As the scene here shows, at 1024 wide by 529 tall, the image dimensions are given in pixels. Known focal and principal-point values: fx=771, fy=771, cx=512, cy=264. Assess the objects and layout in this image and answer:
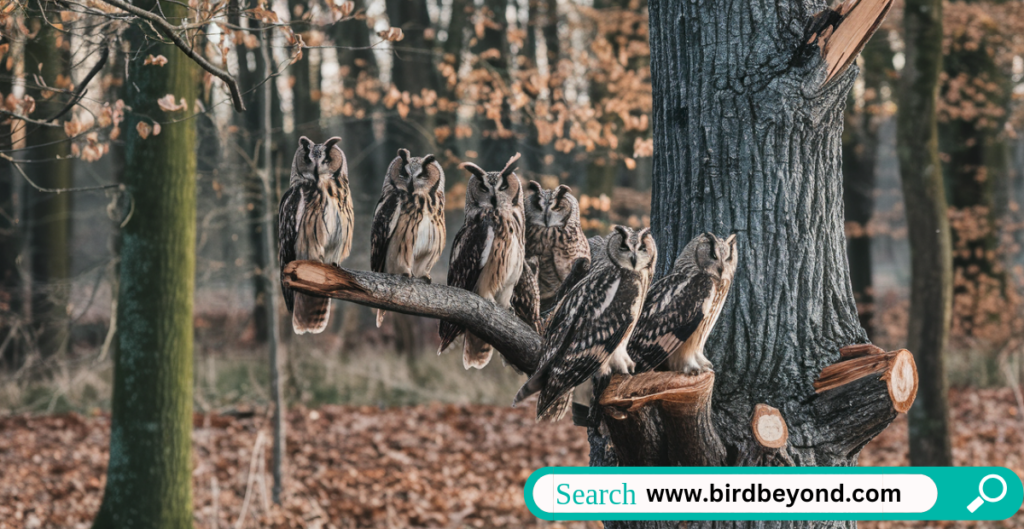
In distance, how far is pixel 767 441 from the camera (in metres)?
2.68

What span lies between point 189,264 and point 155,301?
354mm

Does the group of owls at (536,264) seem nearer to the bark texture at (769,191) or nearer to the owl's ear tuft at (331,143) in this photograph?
the owl's ear tuft at (331,143)

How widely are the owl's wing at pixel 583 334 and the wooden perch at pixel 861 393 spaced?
80 cm

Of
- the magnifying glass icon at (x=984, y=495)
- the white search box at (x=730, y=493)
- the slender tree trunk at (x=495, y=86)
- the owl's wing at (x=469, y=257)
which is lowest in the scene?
the magnifying glass icon at (x=984, y=495)

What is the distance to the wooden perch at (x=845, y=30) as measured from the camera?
110 inches

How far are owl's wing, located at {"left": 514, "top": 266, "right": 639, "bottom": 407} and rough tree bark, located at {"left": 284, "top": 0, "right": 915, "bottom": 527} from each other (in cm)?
24

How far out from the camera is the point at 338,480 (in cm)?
814

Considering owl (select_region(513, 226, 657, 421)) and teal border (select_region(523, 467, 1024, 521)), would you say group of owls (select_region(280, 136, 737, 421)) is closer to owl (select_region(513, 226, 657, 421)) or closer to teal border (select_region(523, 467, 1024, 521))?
owl (select_region(513, 226, 657, 421))

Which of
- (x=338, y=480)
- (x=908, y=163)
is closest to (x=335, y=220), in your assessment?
(x=338, y=480)

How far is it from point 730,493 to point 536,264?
1.56 meters

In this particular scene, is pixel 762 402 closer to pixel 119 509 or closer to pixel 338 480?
pixel 119 509

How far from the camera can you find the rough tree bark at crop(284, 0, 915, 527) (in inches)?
109

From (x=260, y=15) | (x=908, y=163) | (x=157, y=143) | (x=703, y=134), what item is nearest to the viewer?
(x=703, y=134)

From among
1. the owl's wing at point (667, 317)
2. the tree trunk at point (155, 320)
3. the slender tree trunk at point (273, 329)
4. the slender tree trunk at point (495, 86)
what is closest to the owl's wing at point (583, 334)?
the owl's wing at point (667, 317)
